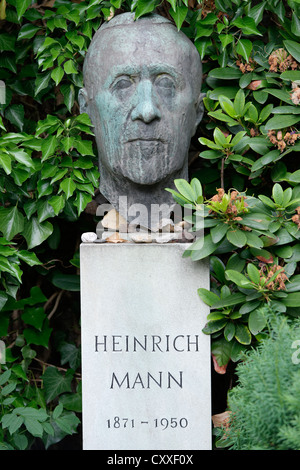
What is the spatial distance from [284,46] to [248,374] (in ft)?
5.20

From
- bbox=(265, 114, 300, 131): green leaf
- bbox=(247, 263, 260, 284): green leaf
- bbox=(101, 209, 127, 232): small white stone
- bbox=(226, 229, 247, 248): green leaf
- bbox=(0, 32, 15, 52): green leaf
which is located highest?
bbox=(0, 32, 15, 52): green leaf

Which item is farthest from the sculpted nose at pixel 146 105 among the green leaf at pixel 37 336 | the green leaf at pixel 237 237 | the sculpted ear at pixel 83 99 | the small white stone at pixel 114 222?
the green leaf at pixel 37 336

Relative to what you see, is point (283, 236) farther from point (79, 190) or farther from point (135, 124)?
point (79, 190)

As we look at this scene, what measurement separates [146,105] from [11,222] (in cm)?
93

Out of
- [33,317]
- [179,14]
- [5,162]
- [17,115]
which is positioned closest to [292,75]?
[179,14]

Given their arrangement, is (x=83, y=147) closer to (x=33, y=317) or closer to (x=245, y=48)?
(x=245, y=48)

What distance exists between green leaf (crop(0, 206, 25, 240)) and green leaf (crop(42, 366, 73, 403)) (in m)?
0.81

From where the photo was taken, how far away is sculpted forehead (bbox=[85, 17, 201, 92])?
271 cm

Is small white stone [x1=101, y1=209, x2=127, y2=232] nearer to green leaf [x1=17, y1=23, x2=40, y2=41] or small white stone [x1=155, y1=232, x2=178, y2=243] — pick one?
small white stone [x1=155, y1=232, x2=178, y2=243]

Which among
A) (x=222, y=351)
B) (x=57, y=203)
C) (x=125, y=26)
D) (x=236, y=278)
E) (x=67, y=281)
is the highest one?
(x=125, y=26)

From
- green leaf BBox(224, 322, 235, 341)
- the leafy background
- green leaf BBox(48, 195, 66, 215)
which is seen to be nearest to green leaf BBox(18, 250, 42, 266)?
the leafy background

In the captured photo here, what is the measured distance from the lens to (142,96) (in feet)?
8.83

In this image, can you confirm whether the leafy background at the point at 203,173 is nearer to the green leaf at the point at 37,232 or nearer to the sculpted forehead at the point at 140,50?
the green leaf at the point at 37,232

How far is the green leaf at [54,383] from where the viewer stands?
3.53 metres
